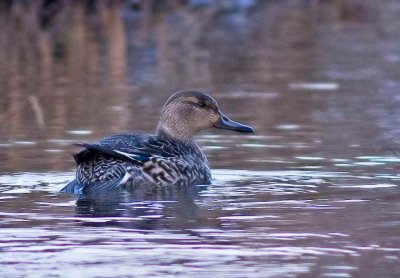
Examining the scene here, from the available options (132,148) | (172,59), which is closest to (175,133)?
(132,148)

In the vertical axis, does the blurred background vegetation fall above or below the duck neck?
above

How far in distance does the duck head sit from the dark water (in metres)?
0.31

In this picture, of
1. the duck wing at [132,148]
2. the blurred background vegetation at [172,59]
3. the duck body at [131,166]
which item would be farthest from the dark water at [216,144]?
the duck wing at [132,148]

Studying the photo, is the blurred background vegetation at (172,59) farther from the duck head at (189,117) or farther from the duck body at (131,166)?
the duck body at (131,166)

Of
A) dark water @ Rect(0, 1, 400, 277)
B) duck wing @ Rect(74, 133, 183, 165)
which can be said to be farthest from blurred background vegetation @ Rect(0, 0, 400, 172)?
duck wing @ Rect(74, 133, 183, 165)

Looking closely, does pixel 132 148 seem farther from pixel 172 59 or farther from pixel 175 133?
pixel 172 59

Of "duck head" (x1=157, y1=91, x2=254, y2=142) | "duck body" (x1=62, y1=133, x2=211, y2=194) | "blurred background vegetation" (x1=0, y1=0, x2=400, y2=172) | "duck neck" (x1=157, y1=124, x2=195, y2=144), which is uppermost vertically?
"blurred background vegetation" (x1=0, y1=0, x2=400, y2=172)

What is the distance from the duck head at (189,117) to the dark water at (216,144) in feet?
1.03

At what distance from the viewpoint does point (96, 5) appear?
24312 millimetres

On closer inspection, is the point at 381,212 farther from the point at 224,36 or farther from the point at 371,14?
the point at 371,14

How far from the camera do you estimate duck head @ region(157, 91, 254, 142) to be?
9.64 metres

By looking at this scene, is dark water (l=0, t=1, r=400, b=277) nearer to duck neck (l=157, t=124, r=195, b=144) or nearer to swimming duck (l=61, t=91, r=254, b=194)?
swimming duck (l=61, t=91, r=254, b=194)

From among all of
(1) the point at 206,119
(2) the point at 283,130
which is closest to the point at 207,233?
(1) the point at 206,119

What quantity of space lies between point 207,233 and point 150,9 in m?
18.6
